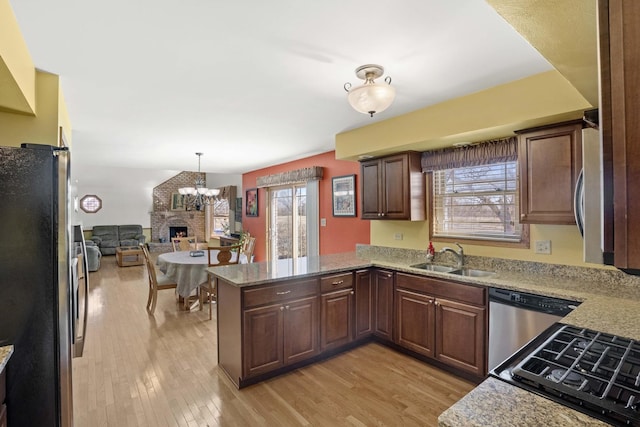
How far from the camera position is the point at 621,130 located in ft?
1.77

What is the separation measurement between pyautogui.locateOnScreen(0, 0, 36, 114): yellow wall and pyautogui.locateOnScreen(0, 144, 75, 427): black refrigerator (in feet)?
1.58

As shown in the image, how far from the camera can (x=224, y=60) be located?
2.02 m

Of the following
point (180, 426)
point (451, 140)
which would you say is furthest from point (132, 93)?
point (451, 140)

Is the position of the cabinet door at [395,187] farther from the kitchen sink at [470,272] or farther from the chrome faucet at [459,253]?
the kitchen sink at [470,272]

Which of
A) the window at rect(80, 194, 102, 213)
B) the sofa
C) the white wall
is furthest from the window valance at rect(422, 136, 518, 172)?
the window at rect(80, 194, 102, 213)

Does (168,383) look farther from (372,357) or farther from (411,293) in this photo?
(411,293)

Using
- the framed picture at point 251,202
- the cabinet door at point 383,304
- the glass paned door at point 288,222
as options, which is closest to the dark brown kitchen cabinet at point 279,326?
the cabinet door at point 383,304

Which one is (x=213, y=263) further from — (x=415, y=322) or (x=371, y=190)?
(x=415, y=322)

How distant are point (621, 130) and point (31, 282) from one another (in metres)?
1.98

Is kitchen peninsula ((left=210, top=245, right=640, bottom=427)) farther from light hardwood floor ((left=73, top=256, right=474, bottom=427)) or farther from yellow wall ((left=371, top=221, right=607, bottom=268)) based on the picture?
light hardwood floor ((left=73, top=256, right=474, bottom=427))

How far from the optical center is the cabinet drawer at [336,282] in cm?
295

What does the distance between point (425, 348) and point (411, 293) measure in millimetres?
488

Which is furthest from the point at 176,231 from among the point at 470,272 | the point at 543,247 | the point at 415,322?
the point at 543,247

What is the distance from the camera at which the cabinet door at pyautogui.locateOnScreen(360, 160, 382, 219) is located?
358cm
